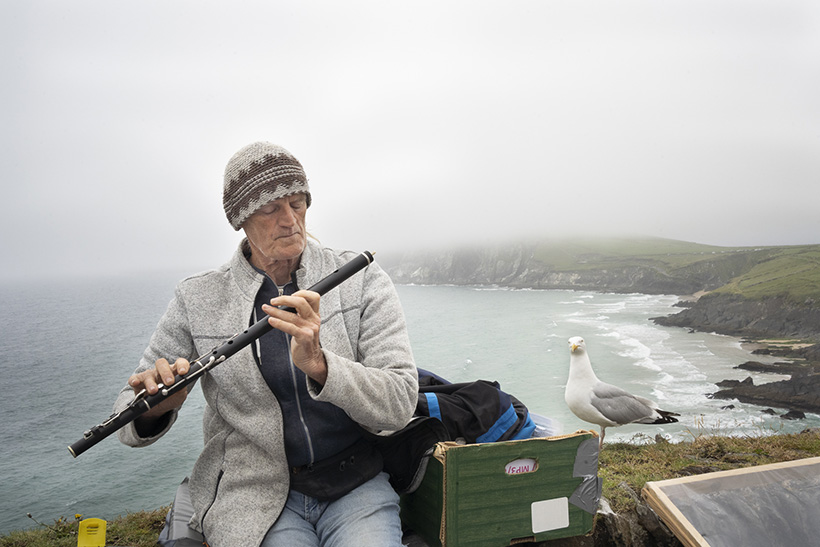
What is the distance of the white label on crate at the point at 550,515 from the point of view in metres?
2.60

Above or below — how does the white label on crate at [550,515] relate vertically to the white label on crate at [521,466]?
below

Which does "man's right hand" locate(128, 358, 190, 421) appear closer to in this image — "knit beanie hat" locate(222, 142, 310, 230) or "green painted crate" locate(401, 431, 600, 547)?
"knit beanie hat" locate(222, 142, 310, 230)

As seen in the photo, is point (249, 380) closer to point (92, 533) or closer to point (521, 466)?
point (92, 533)

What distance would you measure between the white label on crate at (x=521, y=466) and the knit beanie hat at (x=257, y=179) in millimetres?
1611

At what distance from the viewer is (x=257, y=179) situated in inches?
82.0

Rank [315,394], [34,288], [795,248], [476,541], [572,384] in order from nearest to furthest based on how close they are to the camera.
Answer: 1. [315,394]
2. [476,541]
3. [572,384]
4. [795,248]
5. [34,288]

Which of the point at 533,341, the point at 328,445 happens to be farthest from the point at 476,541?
the point at 533,341

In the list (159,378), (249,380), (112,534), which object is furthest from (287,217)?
(112,534)

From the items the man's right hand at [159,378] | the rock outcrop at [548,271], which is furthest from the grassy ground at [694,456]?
the rock outcrop at [548,271]

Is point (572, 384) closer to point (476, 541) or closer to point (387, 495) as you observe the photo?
point (476, 541)

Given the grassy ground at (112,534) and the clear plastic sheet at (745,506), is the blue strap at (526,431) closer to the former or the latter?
the clear plastic sheet at (745,506)

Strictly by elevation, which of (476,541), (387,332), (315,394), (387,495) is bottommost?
(476,541)

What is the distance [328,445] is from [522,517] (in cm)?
109

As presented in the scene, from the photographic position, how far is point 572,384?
20.3 feet
